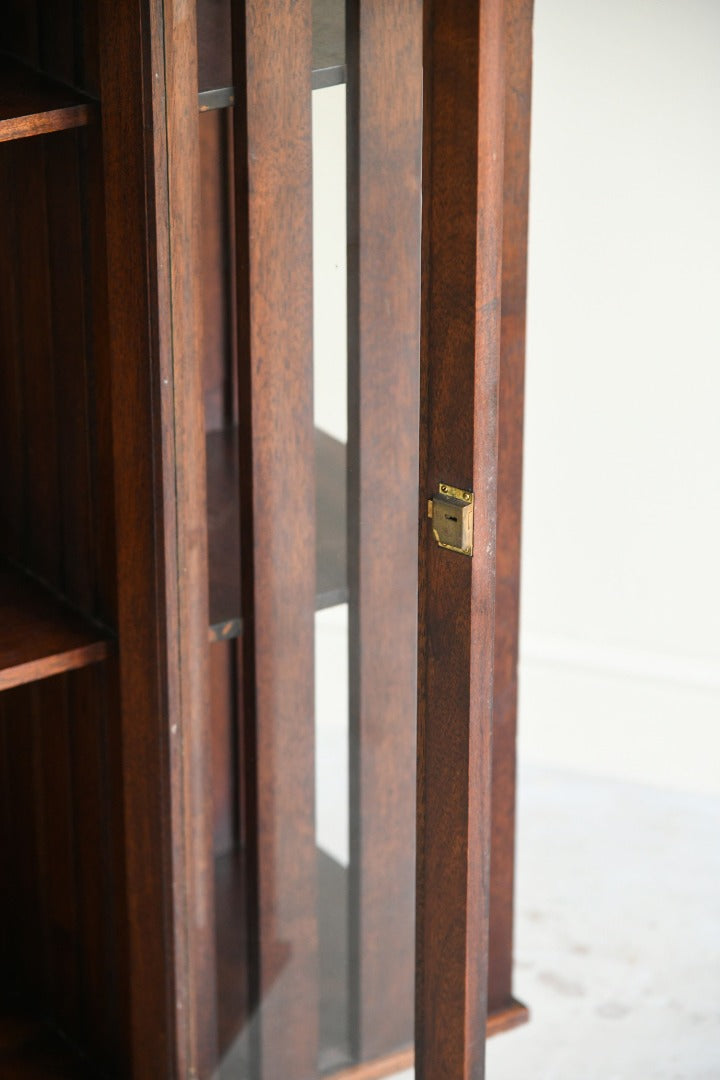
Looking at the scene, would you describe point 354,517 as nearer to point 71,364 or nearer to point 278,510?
point 278,510

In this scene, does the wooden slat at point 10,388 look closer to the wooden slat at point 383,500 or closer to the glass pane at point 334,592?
the glass pane at point 334,592

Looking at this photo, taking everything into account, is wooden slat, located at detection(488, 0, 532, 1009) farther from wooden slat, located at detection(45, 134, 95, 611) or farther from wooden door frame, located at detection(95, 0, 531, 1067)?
wooden slat, located at detection(45, 134, 95, 611)

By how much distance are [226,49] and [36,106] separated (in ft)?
0.49

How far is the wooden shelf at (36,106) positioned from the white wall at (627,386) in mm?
404

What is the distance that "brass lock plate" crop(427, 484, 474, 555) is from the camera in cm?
114

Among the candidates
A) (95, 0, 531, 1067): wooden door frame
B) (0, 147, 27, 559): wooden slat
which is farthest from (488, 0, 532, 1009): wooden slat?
(0, 147, 27, 559): wooden slat

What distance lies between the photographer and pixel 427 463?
117 centimetres

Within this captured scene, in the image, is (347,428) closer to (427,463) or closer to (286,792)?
(427,463)

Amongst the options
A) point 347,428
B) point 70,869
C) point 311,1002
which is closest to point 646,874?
point 311,1002

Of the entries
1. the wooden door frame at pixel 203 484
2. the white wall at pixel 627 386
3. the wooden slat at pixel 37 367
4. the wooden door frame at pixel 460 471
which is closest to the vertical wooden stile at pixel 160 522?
the wooden door frame at pixel 203 484

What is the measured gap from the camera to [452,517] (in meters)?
1.15

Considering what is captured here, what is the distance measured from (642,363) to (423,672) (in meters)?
0.41

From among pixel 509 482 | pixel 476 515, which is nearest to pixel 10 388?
pixel 509 482

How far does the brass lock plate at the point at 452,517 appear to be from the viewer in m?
1.14
